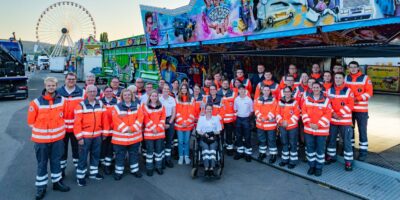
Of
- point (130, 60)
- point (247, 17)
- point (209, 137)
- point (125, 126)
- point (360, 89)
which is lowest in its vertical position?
point (209, 137)

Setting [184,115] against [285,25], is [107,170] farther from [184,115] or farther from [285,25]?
[285,25]

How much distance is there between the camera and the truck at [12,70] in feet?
51.8

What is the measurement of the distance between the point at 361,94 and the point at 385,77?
16.5 metres

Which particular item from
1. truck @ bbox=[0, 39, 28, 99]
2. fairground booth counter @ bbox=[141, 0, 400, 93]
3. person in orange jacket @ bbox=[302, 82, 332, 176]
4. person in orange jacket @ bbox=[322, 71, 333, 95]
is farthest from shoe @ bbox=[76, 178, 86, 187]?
truck @ bbox=[0, 39, 28, 99]

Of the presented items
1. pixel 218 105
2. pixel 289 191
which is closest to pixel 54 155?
pixel 218 105

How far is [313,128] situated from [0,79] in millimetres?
16590

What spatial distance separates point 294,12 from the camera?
18.9 feet

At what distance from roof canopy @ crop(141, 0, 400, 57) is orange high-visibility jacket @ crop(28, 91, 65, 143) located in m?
4.62

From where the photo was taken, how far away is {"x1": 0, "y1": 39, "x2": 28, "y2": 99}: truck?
1577cm

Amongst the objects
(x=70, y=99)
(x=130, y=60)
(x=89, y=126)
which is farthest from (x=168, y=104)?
(x=130, y=60)

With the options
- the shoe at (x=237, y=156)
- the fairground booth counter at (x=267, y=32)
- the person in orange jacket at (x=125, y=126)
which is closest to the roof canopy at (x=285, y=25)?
the fairground booth counter at (x=267, y=32)

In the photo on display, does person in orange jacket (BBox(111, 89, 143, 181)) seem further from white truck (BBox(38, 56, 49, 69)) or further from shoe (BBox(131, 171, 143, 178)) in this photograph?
white truck (BBox(38, 56, 49, 69))

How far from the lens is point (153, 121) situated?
5.96 meters

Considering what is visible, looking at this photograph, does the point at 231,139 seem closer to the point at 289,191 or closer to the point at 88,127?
the point at 289,191
